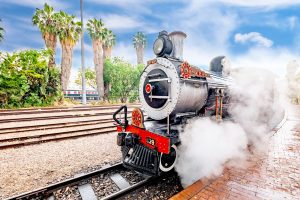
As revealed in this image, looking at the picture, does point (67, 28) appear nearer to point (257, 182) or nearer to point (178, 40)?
point (178, 40)

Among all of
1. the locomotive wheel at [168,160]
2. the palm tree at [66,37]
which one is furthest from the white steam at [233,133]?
the palm tree at [66,37]

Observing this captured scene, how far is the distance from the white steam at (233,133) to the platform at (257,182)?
0.31 m

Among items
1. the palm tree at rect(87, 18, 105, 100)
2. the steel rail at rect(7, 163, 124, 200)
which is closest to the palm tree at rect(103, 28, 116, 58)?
the palm tree at rect(87, 18, 105, 100)

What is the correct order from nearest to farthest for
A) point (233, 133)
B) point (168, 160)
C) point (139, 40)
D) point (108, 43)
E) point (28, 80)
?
point (168, 160), point (233, 133), point (28, 80), point (108, 43), point (139, 40)

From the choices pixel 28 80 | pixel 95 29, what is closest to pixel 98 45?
pixel 95 29

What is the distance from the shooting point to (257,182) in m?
3.62

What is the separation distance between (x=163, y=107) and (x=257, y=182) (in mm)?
2280

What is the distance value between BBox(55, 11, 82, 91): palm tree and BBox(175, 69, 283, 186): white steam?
19667 millimetres

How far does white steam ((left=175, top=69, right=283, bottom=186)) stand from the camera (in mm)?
4191

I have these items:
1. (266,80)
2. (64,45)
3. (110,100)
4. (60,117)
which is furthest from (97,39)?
(266,80)

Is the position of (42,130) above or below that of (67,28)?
below

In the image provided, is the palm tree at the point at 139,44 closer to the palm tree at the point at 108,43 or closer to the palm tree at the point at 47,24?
the palm tree at the point at 108,43

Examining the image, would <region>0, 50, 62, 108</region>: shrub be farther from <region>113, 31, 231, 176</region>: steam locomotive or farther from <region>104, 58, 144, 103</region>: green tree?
<region>113, 31, 231, 176</region>: steam locomotive

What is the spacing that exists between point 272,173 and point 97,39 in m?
25.9
